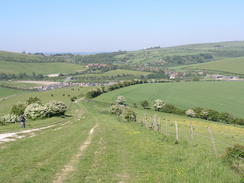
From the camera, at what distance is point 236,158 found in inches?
709

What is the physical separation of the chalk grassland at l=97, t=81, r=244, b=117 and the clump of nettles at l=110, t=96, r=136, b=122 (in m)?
5.90

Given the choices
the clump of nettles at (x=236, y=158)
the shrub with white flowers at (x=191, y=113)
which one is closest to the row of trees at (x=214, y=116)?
the shrub with white flowers at (x=191, y=113)

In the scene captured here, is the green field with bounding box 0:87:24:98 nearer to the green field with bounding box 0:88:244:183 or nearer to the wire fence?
the wire fence

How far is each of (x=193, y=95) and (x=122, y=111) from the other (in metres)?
71.4

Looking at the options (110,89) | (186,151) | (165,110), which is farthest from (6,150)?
(110,89)

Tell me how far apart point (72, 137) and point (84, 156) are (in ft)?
28.4

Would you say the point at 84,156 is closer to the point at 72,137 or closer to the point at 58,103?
the point at 72,137

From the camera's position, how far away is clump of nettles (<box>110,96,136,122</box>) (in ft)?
166

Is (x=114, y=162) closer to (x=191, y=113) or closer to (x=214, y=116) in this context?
(x=214, y=116)

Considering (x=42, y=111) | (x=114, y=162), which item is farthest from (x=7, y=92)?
(x=114, y=162)

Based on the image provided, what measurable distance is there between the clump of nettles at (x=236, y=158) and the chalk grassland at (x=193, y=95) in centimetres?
7863

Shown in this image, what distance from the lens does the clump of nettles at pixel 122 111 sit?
5069cm

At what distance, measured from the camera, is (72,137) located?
27.4 meters

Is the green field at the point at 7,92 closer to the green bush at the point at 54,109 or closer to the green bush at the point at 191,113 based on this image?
the green bush at the point at 54,109
